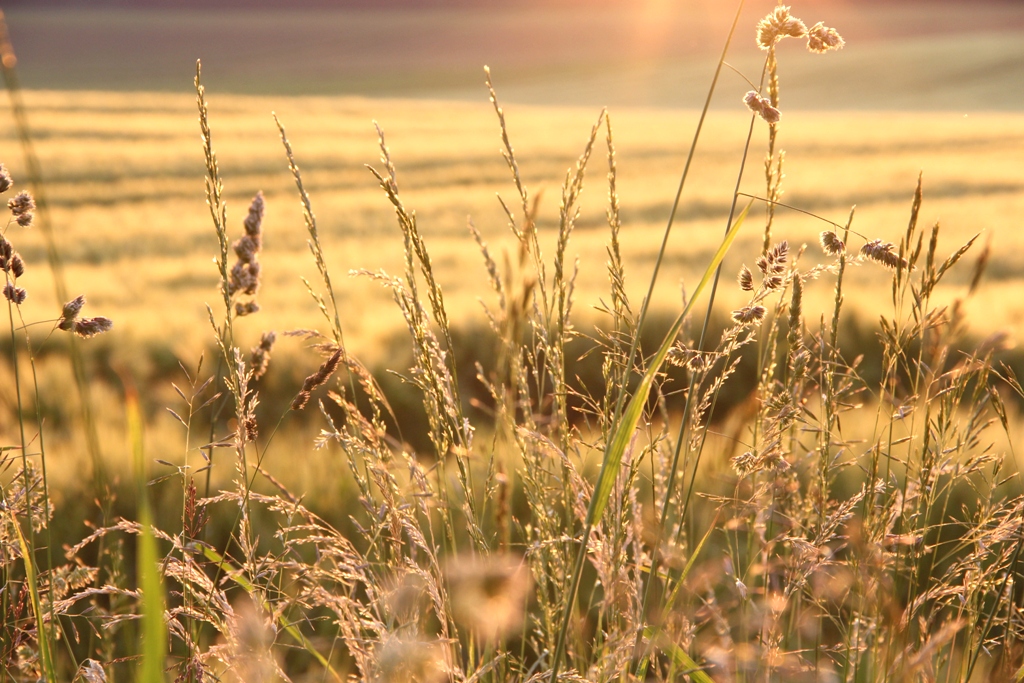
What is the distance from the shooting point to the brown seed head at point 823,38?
0.89m

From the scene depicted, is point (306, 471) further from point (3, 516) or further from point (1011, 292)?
point (1011, 292)

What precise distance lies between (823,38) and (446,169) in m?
17.7

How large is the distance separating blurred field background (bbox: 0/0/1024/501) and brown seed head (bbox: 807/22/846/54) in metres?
0.27

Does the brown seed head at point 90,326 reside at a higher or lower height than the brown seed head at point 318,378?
higher

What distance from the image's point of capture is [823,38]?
90 cm

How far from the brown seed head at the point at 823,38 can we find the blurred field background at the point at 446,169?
0.89 feet

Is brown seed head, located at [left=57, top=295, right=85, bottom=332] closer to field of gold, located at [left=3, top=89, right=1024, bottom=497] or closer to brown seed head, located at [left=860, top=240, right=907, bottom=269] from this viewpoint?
field of gold, located at [left=3, top=89, right=1024, bottom=497]

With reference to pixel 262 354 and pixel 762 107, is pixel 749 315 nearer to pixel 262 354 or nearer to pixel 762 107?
pixel 762 107

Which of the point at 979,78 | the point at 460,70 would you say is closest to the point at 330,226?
the point at 979,78

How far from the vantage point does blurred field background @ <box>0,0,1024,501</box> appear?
645cm

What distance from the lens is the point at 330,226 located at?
1159 cm

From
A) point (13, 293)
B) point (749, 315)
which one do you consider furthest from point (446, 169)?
point (749, 315)

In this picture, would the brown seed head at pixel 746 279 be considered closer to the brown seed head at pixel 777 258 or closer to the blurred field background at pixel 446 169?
the brown seed head at pixel 777 258

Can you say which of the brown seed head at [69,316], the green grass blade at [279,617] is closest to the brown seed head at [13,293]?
the brown seed head at [69,316]
